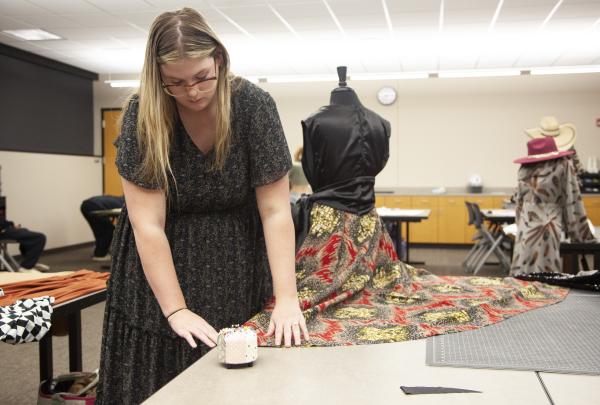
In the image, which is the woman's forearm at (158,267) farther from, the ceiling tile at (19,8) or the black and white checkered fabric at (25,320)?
the ceiling tile at (19,8)

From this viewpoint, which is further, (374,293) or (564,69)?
(564,69)

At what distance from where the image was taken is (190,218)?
4.80 ft

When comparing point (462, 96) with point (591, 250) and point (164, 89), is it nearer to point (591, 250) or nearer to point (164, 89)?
point (591, 250)

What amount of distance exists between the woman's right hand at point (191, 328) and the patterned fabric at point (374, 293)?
0.36 feet

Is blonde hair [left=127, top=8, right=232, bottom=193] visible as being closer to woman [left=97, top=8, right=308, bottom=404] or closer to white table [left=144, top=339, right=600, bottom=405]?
woman [left=97, top=8, right=308, bottom=404]

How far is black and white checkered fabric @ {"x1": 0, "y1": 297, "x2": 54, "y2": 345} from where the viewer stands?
5.25 feet

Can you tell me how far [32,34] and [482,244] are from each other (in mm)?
5832

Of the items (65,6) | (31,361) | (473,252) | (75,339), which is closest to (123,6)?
(65,6)

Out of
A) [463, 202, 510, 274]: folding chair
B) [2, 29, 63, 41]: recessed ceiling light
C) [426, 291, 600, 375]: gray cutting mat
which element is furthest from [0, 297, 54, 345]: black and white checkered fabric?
[2, 29, 63, 41]: recessed ceiling light

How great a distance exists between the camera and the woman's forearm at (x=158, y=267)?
1.33 m

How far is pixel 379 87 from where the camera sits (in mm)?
9594

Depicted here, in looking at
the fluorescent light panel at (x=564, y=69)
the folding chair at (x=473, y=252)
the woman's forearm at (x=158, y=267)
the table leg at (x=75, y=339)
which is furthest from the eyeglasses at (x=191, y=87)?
the fluorescent light panel at (x=564, y=69)

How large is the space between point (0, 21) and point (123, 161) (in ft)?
20.1

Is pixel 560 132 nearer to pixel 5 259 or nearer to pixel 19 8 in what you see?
pixel 19 8
